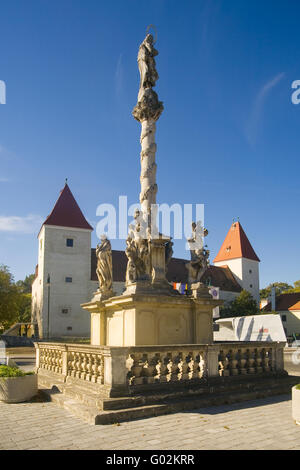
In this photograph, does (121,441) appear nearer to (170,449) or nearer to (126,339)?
(170,449)

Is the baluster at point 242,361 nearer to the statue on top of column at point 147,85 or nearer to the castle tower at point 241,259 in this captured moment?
the statue on top of column at point 147,85

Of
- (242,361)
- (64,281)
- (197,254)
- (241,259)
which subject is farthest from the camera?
(241,259)

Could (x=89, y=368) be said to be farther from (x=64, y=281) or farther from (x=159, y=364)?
(x=64, y=281)

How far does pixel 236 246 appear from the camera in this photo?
7606cm

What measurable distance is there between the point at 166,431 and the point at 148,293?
173 inches

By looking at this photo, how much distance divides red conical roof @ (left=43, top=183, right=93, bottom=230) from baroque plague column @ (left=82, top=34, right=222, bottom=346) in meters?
44.7

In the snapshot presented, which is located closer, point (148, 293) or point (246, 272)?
point (148, 293)

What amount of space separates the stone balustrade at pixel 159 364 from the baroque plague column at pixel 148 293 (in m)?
1.32

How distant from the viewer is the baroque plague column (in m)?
9.85

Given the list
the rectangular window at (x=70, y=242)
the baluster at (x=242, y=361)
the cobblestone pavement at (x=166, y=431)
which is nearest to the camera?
the cobblestone pavement at (x=166, y=431)

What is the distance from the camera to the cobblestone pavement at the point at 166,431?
203 inches

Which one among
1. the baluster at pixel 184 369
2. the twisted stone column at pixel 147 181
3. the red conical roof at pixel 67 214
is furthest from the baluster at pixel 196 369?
the red conical roof at pixel 67 214

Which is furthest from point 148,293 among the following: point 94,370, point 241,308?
point 241,308

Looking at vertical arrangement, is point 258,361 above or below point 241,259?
below
